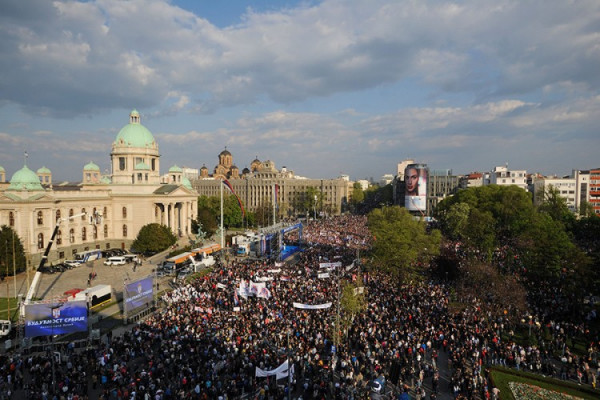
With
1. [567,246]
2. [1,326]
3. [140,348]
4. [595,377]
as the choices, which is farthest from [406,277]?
[1,326]

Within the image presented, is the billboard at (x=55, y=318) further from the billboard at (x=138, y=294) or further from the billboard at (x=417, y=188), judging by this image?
the billboard at (x=417, y=188)

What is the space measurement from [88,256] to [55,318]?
32.0 meters

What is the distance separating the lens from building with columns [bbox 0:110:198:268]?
47188mm

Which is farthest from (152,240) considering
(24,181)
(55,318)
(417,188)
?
(417,188)

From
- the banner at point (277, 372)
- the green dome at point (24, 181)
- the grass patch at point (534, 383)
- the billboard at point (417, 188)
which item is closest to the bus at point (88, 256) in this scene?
the green dome at point (24, 181)

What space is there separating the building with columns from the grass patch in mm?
48031

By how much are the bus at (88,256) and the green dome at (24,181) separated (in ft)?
32.4

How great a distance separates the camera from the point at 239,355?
21.0 meters

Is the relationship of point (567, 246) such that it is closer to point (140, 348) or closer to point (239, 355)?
point (239, 355)

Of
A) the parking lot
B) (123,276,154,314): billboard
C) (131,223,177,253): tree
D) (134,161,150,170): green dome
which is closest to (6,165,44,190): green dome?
the parking lot

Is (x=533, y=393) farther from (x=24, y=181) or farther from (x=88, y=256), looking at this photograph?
(x=24, y=181)

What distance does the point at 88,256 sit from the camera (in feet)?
168

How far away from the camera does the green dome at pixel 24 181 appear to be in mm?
47188

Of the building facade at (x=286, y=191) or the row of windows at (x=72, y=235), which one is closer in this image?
the row of windows at (x=72, y=235)
